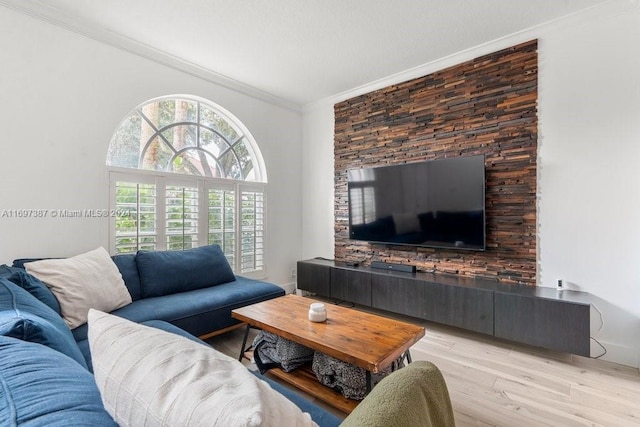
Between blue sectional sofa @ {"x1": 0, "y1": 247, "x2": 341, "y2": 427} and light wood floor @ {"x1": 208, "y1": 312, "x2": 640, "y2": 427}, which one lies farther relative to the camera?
→ light wood floor @ {"x1": 208, "y1": 312, "x2": 640, "y2": 427}

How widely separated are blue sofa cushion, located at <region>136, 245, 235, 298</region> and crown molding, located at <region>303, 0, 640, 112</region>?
8.49ft

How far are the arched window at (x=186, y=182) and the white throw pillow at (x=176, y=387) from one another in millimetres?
2404

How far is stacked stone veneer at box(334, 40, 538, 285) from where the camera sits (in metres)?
2.63

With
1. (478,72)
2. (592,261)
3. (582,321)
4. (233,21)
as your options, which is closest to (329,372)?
(582,321)

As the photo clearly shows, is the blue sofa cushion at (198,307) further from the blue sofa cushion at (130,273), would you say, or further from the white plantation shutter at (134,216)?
the white plantation shutter at (134,216)

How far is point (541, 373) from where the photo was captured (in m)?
2.11

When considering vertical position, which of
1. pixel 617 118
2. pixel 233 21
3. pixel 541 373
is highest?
pixel 233 21

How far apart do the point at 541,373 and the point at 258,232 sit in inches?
120

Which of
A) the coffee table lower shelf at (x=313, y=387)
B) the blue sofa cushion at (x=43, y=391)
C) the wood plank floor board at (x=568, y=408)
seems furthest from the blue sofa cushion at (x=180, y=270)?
the wood plank floor board at (x=568, y=408)

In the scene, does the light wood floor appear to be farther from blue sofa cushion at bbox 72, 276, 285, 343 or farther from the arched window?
the arched window

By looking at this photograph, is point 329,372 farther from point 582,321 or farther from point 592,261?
point 592,261

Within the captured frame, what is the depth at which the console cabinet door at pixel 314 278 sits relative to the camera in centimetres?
359

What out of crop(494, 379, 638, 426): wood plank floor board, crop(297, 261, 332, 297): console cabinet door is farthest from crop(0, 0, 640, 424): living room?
crop(297, 261, 332, 297): console cabinet door

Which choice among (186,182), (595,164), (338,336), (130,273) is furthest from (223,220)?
(595,164)
